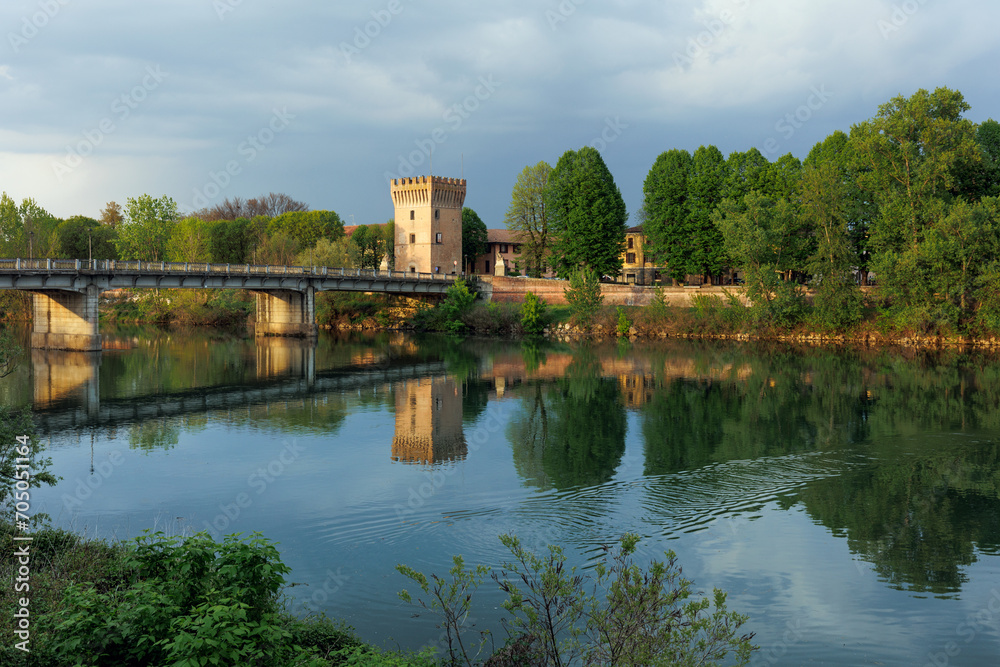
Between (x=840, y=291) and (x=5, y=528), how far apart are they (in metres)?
54.1

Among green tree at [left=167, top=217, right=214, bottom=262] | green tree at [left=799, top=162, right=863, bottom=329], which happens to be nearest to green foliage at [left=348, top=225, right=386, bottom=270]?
green tree at [left=167, top=217, right=214, bottom=262]

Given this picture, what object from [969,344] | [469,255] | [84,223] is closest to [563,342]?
[969,344]

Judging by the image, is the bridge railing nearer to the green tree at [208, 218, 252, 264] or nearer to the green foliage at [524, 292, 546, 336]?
the green foliage at [524, 292, 546, 336]

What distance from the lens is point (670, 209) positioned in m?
70.6

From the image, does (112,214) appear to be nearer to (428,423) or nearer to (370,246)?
(370,246)

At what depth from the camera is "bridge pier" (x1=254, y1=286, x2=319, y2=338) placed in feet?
221

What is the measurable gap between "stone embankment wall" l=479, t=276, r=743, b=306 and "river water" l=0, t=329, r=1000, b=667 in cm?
2825

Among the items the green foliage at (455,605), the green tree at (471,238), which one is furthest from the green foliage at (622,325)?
the green foliage at (455,605)

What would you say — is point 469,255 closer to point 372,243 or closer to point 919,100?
Result: point 372,243

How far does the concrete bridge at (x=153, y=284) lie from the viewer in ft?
156

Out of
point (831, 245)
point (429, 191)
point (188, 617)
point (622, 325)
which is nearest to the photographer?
point (188, 617)

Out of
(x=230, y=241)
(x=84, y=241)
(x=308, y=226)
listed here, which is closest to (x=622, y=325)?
(x=308, y=226)
